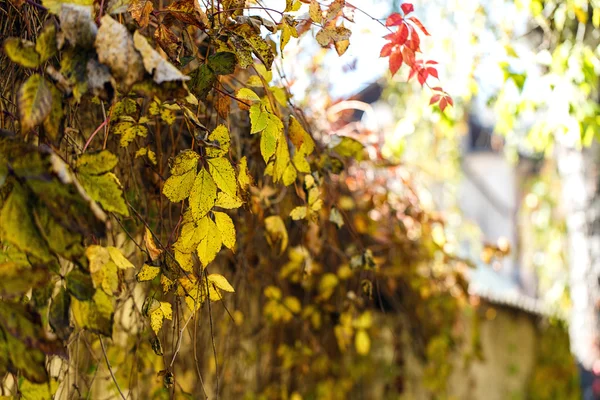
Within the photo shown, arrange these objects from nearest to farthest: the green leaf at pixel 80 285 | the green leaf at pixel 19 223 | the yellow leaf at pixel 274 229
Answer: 1. the green leaf at pixel 19 223
2. the green leaf at pixel 80 285
3. the yellow leaf at pixel 274 229

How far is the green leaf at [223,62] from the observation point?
3.73 feet

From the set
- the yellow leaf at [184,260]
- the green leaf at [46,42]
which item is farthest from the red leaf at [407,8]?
the green leaf at [46,42]

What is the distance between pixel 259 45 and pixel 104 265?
46cm

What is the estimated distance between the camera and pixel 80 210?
0.79 metres

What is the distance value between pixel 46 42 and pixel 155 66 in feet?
0.48

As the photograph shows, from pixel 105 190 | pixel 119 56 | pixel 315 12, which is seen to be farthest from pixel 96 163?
pixel 315 12

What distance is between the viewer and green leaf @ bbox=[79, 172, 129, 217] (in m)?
0.90

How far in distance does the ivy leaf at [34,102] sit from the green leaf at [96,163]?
9cm

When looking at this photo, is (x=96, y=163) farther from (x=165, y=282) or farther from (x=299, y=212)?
(x=299, y=212)

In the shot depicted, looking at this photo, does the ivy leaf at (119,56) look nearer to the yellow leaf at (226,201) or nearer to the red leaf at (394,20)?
the yellow leaf at (226,201)

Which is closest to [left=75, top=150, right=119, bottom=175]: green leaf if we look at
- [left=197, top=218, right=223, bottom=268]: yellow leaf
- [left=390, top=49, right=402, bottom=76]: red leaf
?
[left=197, top=218, right=223, bottom=268]: yellow leaf

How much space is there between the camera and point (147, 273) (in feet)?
3.76

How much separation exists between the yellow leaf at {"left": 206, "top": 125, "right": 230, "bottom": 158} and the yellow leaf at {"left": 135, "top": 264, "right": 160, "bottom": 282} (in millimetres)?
214

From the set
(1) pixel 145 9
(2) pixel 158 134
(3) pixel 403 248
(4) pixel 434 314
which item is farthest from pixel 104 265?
(4) pixel 434 314
